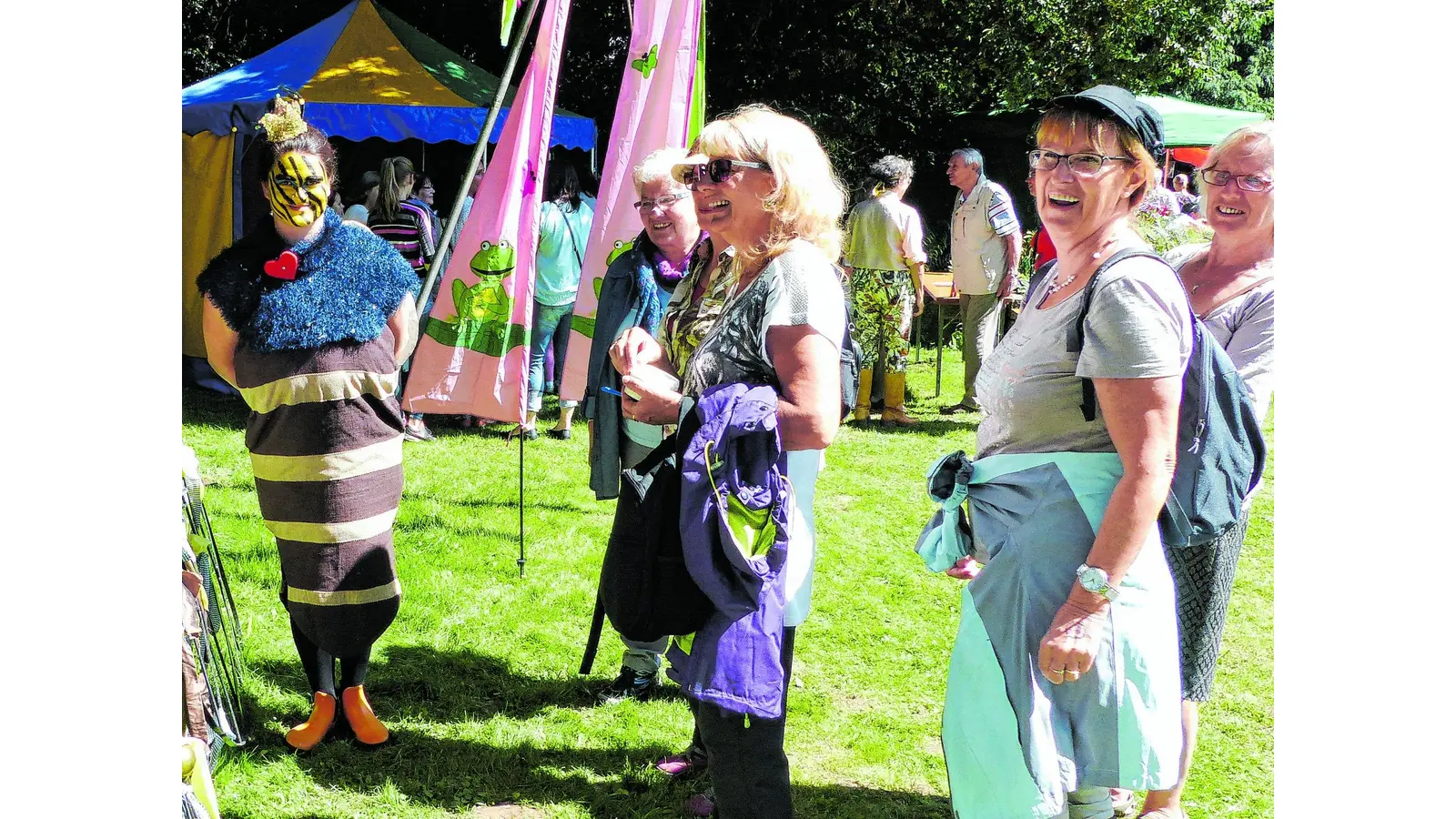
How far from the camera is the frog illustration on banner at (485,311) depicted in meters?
4.32

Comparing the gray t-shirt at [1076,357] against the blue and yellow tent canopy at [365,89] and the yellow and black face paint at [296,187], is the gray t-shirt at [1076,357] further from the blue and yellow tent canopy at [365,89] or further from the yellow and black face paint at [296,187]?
the blue and yellow tent canopy at [365,89]

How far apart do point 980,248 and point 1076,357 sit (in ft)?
22.4

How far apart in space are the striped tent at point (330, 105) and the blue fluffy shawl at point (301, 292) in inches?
227

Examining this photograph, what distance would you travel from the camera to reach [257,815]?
313 cm

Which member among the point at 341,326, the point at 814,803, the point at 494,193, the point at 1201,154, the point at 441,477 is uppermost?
the point at 1201,154

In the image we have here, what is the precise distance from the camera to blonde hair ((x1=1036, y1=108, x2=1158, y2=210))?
1937 mm

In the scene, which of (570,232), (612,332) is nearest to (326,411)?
(612,332)

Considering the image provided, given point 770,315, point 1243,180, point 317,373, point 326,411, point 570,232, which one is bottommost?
point 326,411

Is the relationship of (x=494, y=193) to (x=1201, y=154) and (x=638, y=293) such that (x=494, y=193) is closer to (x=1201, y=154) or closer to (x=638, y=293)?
(x=638, y=293)

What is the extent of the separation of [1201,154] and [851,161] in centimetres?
454

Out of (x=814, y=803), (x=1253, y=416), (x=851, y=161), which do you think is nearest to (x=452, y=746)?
(x=814, y=803)

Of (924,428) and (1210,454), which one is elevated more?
(1210,454)

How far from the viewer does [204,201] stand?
930 centimetres

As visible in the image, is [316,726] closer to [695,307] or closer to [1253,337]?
[695,307]
